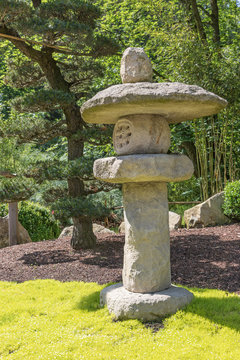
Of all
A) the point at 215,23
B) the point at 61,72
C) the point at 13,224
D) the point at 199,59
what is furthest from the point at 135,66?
the point at 215,23

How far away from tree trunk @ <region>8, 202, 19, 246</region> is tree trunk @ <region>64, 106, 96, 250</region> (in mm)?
1705

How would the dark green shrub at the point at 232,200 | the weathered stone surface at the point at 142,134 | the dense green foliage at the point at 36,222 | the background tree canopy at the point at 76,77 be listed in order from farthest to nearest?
the dense green foliage at the point at 36,222 → the dark green shrub at the point at 232,200 → the background tree canopy at the point at 76,77 → the weathered stone surface at the point at 142,134

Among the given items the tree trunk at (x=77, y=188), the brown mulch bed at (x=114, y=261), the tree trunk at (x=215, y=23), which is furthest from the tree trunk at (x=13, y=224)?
the tree trunk at (x=215, y=23)

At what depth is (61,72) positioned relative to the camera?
6.36 m

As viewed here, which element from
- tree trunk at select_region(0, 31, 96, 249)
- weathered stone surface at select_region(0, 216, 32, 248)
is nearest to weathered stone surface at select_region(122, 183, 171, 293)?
tree trunk at select_region(0, 31, 96, 249)

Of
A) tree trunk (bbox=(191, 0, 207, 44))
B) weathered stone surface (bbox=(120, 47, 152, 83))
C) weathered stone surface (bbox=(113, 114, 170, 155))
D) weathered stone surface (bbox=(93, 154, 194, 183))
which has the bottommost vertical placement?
weathered stone surface (bbox=(93, 154, 194, 183))

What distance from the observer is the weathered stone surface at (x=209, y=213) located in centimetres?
737

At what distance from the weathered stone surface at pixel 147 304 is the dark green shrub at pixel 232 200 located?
4147 mm

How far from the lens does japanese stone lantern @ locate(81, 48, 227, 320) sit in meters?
3.03

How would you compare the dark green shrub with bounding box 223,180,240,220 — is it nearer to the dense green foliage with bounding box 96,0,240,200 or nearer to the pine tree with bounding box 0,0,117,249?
the dense green foliage with bounding box 96,0,240,200

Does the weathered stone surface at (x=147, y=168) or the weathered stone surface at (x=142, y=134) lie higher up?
the weathered stone surface at (x=142, y=134)

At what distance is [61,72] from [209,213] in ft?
13.1

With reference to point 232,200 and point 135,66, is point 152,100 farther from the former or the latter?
point 232,200

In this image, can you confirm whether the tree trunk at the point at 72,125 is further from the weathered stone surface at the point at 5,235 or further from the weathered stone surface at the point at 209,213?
the weathered stone surface at the point at 209,213
